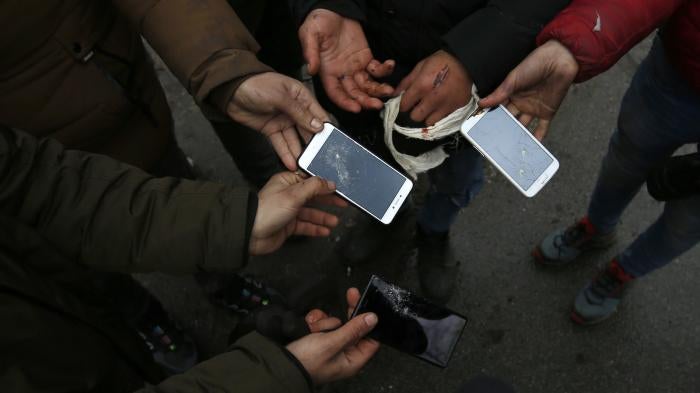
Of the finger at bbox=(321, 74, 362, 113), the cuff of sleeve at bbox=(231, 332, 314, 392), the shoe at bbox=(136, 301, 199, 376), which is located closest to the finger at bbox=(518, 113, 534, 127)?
the finger at bbox=(321, 74, 362, 113)

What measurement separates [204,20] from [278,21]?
64cm

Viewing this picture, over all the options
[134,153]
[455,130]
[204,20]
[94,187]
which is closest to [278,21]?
[204,20]

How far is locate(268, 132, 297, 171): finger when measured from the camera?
1.64 meters

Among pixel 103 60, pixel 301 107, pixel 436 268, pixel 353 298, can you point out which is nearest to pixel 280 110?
pixel 301 107

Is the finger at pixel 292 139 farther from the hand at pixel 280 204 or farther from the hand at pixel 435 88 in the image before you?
the hand at pixel 435 88

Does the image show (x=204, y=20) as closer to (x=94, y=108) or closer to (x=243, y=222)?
(x=94, y=108)

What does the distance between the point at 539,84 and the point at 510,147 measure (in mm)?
233

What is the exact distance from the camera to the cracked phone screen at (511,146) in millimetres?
1533

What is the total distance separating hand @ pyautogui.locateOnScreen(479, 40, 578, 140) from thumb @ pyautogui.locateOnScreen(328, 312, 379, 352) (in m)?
0.71

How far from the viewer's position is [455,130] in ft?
5.03

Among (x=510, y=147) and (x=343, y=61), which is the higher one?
(x=343, y=61)

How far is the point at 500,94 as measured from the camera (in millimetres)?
1389

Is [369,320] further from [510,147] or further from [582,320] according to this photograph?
[582,320]

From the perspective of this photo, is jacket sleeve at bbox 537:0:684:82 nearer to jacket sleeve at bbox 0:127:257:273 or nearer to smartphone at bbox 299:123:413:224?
smartphone at bbox 299:123:413:224
